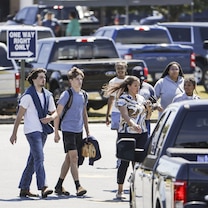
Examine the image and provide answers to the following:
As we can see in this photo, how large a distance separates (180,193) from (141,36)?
75.5ft

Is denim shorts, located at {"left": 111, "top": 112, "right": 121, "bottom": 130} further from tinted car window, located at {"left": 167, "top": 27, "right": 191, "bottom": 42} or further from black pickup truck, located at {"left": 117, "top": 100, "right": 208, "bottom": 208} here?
tinted car window, located at {"left": 167, "top": 27, "right": 191, "bottom": 42}

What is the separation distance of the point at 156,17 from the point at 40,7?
1078cm

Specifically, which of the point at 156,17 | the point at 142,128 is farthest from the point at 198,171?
the point at 156,17

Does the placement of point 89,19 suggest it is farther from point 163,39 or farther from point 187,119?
point 187,119

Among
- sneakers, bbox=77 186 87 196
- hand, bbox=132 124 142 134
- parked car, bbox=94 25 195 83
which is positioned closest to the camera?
hand, bbox=132 124 142 134

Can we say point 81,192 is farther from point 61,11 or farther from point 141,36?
point 61,11

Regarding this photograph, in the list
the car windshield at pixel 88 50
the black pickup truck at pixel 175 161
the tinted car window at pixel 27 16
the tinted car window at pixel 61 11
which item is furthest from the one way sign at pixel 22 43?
the tinted car window at pixel 61 11

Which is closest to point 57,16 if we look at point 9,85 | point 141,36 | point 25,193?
point 141,36

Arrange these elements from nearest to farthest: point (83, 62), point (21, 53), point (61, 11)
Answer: point (21, 53) → point (83, 62) → point (61, 11)

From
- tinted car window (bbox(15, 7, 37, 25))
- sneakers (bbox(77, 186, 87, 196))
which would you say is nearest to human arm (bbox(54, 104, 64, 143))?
→ sneakers (bbox(77, 186, 87, 196))

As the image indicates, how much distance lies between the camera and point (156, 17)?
49094 mm

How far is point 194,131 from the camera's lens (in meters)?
8.17

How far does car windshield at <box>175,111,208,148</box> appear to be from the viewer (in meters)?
8.11

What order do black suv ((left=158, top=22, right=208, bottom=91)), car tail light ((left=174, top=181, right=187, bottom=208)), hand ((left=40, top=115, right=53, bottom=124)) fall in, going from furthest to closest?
black suv ((left=158, top=22, right=208, bottom=91)) < hand ((left=40, top=115, right=53, bottom=124)) < car tail light ((left=174, top=181, right=187, bottom=208))
